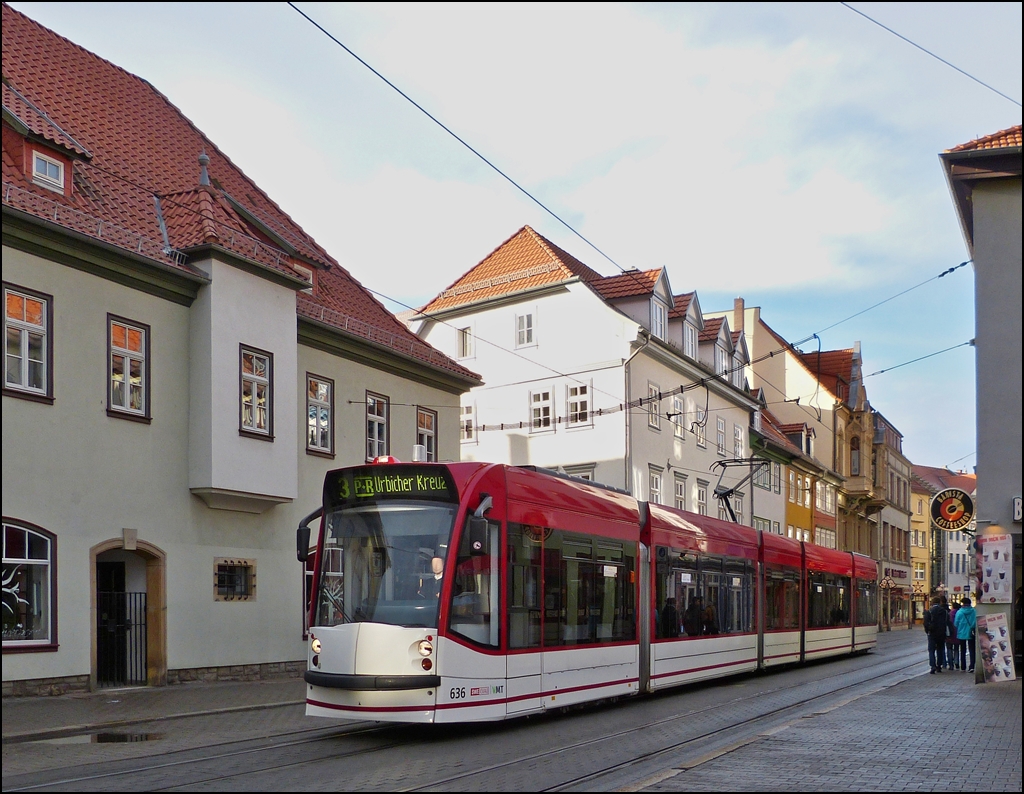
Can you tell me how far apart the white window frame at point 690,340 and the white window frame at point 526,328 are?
606cm

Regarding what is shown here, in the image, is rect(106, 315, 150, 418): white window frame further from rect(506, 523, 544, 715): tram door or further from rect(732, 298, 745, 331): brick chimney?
rect(732, 298, 745, 331): brick chimney

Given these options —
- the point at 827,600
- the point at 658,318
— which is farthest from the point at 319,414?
the point at 658,318

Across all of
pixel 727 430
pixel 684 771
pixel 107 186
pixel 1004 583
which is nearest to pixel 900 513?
pixel 727 430

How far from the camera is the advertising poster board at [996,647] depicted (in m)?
20.4

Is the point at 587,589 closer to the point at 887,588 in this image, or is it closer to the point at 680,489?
the point at 680,489

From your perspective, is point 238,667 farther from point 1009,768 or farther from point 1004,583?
point 1009,768

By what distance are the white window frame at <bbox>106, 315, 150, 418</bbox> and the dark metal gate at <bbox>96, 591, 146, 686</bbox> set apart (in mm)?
3023

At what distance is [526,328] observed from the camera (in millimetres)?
40656

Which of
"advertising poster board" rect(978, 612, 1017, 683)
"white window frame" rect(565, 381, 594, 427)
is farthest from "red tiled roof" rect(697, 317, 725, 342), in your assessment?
"advertising poster board" rect(978, 612, 1017, 683)

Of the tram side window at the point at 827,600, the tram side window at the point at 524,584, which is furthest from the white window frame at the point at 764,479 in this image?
the tram side window at the point at 524,584

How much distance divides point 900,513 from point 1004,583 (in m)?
64.6

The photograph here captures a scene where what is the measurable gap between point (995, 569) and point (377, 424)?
1307cm

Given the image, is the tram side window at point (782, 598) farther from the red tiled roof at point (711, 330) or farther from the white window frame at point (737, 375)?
the white window frame at point (737, 375)

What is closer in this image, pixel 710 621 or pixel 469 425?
pixel 710 621
